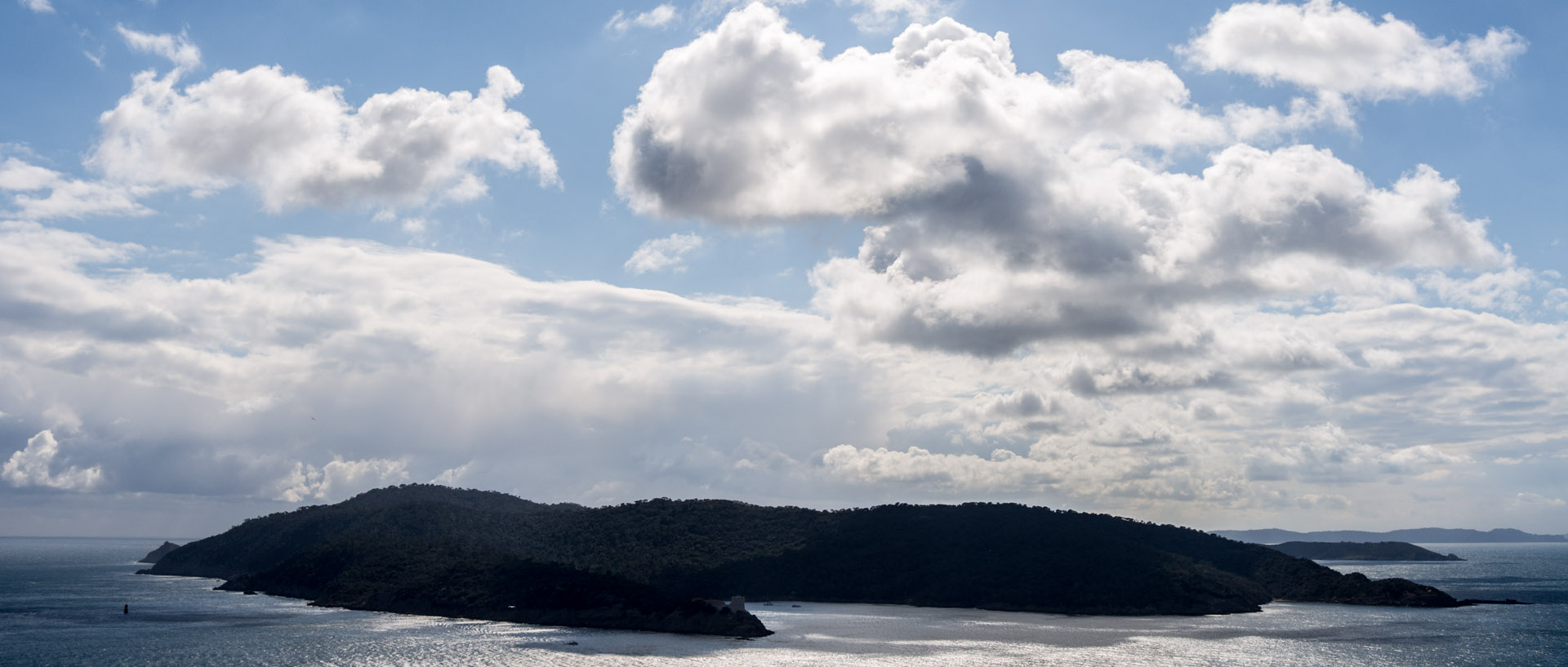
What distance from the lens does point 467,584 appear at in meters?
172

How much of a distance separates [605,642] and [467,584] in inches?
→ 2024

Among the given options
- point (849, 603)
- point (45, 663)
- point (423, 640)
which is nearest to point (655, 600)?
point (423, 640)

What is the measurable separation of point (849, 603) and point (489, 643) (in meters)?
86.7

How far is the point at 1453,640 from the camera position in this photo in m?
138

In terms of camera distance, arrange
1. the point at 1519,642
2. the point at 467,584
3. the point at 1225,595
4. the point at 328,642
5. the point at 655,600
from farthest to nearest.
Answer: the point at 1225,595 < the point at 467,584 < the point at 655,600 < the point at 1519,642 < the point at 328,642

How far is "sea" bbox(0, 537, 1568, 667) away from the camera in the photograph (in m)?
114

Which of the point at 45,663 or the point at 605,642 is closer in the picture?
the point at 45,663

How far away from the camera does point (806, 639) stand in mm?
132625

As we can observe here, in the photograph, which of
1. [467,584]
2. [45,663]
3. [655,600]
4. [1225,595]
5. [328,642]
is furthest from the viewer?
[1225,595]

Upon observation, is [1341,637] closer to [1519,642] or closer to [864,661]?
[1519,642]

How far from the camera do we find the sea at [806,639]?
114m

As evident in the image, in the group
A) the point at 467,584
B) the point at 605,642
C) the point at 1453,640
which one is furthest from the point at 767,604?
the point at 1453,640

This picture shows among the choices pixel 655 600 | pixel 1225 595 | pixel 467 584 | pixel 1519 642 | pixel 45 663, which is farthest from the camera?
pixel 1225 595

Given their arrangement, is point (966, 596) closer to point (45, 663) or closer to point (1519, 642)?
point (1519, 642)
